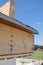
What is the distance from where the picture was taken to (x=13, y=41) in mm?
848

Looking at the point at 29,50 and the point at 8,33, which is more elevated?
the point at 8,33

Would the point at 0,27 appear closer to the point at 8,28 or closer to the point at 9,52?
the point at 8,28

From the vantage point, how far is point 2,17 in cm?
70

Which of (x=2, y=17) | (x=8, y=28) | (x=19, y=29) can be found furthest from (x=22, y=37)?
(x=2, y=17)

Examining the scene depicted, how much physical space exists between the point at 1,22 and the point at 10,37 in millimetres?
135

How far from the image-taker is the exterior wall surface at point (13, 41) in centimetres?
74

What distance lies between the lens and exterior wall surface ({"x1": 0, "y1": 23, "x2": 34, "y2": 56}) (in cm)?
74

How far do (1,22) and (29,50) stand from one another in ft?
1.37

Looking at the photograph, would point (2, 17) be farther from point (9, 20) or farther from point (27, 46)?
point (27, 46)

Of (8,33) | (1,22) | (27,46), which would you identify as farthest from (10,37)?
(27,46)

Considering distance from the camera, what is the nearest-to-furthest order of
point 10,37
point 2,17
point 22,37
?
point 2,17, point 10,37, point 22,37

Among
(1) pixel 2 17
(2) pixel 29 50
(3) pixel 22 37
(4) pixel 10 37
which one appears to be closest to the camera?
(1) pixel 2 17

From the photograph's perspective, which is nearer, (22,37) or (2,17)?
(2,17)

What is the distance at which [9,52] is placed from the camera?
77 cm
